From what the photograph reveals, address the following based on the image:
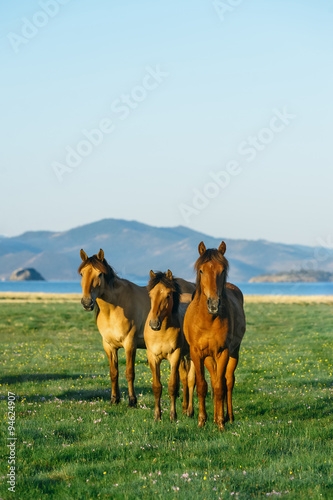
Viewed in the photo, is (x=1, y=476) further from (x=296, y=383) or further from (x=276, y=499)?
(x=296, y=383)

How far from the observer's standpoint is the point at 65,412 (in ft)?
38.7

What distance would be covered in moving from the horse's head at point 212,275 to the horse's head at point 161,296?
1.06 meters

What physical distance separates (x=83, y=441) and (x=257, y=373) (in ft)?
32.0

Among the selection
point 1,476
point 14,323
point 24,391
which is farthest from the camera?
point 14,323

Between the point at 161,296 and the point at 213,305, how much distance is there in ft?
5.35

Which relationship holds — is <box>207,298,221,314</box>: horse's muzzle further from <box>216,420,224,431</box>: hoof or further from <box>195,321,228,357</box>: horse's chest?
<box>216,420,224,431</box>: hoof

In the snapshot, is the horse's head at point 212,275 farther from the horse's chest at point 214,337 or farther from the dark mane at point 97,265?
the dark mane at point 97,265

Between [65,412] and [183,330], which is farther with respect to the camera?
[65,412]

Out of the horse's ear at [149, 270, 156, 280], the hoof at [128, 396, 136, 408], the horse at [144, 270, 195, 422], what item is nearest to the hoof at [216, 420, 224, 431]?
the horse at [144, 270, 195, 422]

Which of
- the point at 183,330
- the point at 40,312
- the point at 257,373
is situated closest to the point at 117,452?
the point at 183,330

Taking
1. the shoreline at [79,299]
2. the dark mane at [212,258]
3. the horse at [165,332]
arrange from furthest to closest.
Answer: the shoreline at [79,299]
the horse at [165,332]
the dark mane at [212,258]

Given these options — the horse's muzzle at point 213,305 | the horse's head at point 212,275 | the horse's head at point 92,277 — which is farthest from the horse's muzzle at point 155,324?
the horse's head at point 92,277

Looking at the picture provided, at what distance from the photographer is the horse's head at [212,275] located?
9.36 m

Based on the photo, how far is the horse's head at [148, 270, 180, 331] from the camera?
34.5 feet
